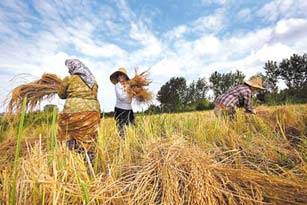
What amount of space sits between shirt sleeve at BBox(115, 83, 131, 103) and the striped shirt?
1543 mm

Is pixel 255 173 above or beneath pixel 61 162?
beneath

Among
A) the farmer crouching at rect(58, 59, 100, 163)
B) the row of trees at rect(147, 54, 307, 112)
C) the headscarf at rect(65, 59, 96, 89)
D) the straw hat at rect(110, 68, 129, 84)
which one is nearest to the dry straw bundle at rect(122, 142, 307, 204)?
the farmer crouching at rect(58, 59, 100, 163)

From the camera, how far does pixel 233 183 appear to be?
2.27 metres

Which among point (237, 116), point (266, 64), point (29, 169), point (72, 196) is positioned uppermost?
point (266, 64)

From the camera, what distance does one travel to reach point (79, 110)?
3.76m

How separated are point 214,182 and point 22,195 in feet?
3.63

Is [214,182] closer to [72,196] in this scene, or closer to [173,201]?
[173,201]

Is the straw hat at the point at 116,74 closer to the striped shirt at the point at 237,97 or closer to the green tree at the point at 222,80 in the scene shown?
the striped shirt at the point at 237,97

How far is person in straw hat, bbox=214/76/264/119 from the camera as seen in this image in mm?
5605

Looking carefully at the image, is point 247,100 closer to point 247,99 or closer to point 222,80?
point 247,99

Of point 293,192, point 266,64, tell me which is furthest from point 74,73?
point 266,64

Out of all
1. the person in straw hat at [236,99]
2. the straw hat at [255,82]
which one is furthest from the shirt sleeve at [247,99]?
the straw hat at [255,82]

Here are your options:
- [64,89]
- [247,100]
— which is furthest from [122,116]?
[247,100]

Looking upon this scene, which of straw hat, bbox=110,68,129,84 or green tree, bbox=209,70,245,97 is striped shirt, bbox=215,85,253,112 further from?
green tree, bbox=209,70,245,97
